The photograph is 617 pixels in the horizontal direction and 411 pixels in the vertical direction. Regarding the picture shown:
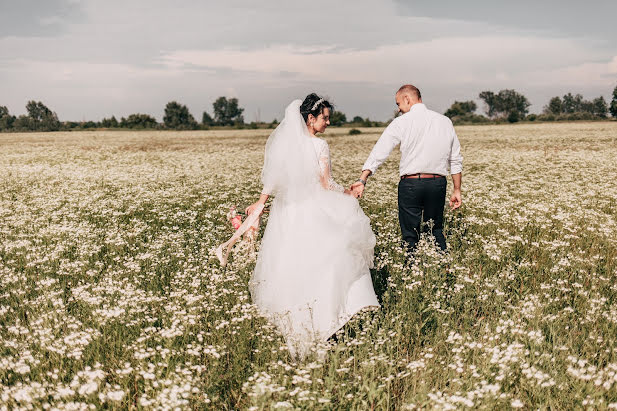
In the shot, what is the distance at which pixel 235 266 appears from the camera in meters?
7.12

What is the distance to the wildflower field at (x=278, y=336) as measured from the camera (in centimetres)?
385

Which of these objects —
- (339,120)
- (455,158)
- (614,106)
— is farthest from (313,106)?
(614,106)

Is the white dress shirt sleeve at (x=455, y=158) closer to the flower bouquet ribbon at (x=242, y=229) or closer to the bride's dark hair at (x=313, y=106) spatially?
the bride's dark hair at (x=313, y=106)

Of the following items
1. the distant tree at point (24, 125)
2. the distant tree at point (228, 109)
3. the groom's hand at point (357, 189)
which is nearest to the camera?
the groom's hand at point (357, 189)

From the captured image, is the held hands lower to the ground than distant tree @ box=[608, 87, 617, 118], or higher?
lower

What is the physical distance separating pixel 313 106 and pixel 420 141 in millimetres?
1960

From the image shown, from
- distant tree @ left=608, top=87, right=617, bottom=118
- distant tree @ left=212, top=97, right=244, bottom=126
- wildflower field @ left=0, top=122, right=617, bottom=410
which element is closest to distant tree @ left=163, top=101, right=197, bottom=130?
distant tree @ left=212, top=97, right=244, bottom=126

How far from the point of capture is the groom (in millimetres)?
6547

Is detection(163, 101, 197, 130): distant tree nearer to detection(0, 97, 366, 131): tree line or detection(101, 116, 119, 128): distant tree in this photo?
detection(0, 97, 366, 131): tree line

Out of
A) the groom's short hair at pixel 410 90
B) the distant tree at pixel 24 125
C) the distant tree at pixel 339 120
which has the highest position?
the distant tree at pixel 24 125

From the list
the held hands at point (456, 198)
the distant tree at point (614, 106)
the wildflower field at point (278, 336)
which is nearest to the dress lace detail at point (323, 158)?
the wildflower field at point (278, 336)

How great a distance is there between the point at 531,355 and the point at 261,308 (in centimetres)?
301

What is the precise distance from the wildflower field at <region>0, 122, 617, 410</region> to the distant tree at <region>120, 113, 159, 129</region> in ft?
352

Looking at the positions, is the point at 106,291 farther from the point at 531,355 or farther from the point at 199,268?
the point at 531,355
